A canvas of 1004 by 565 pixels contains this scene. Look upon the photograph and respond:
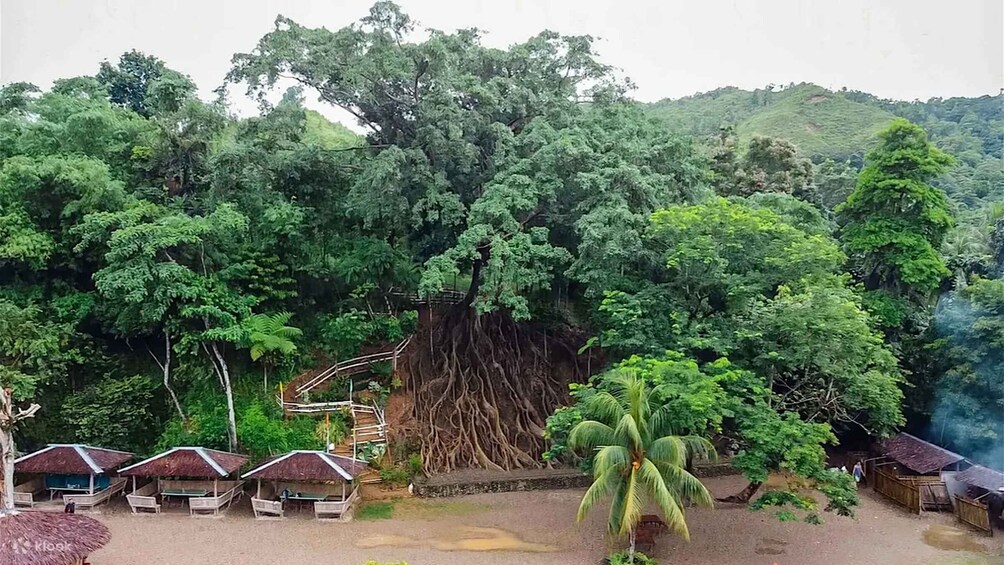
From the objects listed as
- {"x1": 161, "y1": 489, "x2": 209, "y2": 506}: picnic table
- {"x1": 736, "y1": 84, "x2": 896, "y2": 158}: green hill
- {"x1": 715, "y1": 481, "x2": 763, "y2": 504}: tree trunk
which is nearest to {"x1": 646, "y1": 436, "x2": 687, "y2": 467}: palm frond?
{"x1": 715, "y1": 481, "x2": 763, "y2": 504}: tree trunk

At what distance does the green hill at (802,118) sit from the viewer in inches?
1711

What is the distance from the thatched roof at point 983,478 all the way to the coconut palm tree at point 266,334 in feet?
50.0

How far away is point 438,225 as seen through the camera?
1767 cm

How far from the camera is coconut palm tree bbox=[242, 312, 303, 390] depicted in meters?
15.5

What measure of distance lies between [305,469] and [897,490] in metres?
13.1

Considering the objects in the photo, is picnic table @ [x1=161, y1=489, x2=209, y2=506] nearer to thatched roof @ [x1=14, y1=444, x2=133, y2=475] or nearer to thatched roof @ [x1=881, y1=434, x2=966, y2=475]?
thatched roof @ [x1=14, y1=444, x2=133, y2=475]

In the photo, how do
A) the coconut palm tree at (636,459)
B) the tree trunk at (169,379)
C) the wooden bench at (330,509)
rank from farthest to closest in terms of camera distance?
1. the tree trunk at (169,379)
2. the wooden bench at (330,509)
3. the coconut palm tree at (636,459)

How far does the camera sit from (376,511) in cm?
1425

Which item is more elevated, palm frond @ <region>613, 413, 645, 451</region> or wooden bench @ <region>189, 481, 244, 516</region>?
palm frond @ <region>613, 413, 645, 451</region>

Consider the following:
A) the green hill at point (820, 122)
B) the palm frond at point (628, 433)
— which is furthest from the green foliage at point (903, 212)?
the green hill at point (820, 122)

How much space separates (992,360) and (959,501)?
11.6 feet

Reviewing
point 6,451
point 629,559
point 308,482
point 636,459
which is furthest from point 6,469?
point 629,559

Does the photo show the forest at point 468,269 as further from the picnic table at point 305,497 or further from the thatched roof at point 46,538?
the thatched roof at point 46,538

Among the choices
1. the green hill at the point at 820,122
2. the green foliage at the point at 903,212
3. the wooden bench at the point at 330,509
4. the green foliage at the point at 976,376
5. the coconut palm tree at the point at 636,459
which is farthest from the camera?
the green hill at the point at 820,122
